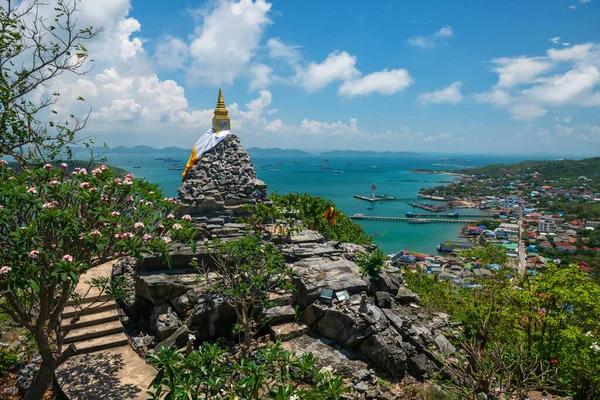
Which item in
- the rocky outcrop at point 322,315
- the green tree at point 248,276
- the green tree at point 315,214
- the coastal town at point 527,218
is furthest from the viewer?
the coastal town at point 527,218

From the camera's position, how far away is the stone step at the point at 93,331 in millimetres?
9719

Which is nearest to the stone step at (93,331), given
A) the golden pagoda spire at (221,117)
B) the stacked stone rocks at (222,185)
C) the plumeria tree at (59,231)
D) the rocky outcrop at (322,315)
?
the rocky outcrop at (322,315)

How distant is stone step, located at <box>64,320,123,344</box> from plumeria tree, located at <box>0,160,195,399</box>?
2493mm

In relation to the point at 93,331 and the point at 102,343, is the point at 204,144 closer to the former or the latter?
the point at 93,331

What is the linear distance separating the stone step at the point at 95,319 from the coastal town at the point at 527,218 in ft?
35.5

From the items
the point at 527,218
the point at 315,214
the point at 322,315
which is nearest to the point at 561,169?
the point at 527,218

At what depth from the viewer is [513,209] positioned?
90062 millimetres

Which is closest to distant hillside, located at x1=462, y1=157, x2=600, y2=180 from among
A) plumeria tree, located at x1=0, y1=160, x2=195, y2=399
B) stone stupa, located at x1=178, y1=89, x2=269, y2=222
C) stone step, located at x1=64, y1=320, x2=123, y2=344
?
stone stupa, located at x1=178, y1=89, x2=269, y2=222

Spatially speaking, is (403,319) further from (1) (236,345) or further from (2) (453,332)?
(1) (236,345)

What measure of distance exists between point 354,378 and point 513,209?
97.1 meters

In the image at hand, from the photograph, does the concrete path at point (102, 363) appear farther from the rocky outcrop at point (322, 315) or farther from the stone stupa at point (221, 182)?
the stone stupa at point (221, 182)

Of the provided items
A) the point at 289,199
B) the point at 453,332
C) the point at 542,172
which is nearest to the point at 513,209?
the point at 542,172

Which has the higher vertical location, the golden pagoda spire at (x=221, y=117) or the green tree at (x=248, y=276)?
the golden pagoda spire at (x=221, y=117)

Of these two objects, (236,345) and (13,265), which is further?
(236,345)
